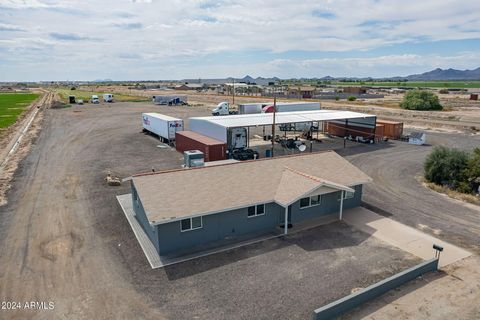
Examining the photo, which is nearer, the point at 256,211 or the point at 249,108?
the point at 256,211

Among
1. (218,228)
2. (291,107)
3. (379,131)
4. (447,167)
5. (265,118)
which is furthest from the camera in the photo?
(291,107)

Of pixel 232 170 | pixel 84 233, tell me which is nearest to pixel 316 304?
pixel 232 170

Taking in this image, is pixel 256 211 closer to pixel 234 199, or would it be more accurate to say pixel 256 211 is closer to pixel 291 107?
pixel 234 199

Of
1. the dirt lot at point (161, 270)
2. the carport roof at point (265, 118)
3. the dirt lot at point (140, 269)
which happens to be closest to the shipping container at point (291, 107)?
the carport roof at point (265, 118)

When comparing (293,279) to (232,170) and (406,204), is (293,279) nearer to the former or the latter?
(232,170)

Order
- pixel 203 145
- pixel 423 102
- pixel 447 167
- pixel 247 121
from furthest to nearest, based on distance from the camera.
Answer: pixel 423 102, pixel 247 121, pixel 203 145, pixel 447 167

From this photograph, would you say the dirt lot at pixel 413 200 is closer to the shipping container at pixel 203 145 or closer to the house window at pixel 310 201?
the house window at pixel 310 201

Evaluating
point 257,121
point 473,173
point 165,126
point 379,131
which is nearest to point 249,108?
point 165,126

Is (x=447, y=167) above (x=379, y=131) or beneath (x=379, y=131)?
beneath
